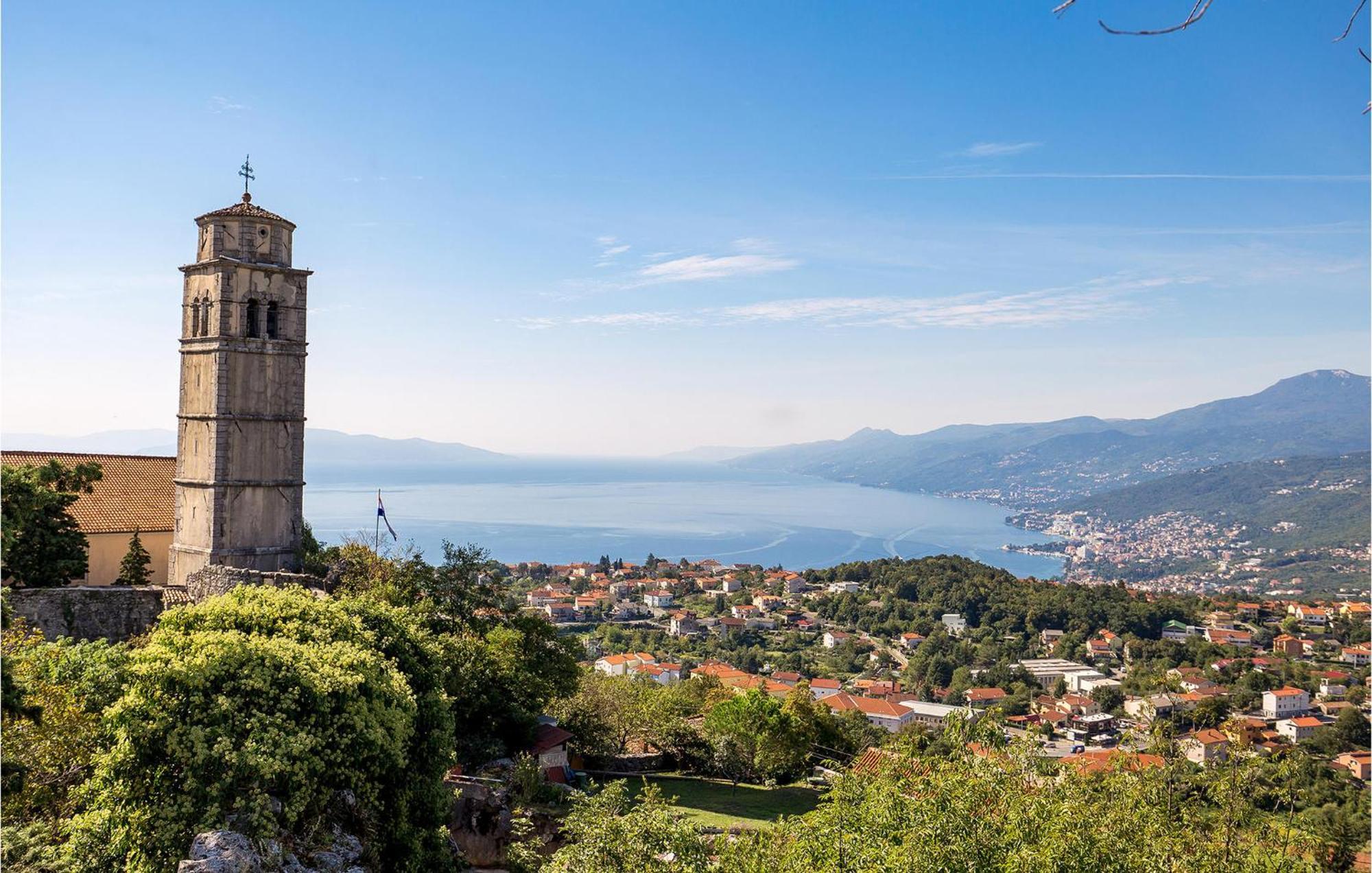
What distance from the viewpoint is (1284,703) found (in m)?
56.3

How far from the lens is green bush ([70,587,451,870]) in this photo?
8578 millimetres

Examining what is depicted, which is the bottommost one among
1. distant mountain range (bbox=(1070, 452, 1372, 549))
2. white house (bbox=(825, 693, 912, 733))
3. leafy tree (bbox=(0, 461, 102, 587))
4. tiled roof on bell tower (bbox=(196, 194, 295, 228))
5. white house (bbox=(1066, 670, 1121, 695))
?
white house (bbox=(1066, 670, 1121, 695))

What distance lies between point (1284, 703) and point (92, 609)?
65609 mm

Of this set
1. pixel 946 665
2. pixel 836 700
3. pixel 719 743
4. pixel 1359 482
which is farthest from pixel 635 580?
pixel 1359 482

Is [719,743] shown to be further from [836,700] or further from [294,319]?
[836,700]

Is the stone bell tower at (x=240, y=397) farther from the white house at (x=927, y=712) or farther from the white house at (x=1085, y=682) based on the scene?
the white house at (x=1085, y=682)

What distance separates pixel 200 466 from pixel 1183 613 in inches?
3643

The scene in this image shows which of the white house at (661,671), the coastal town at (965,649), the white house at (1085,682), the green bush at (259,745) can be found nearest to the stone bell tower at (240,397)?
the green bush at (259,745)

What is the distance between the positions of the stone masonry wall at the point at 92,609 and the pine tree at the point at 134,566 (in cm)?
255

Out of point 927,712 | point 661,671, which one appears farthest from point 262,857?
point 927,712

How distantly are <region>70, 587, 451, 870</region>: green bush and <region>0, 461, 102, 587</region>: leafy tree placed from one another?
25.4 feet

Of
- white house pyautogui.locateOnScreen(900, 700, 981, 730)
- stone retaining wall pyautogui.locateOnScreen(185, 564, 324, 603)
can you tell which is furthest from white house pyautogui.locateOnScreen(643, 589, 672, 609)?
stone retaining wall pyautogui.locateOnScreen(185, 564, 324, 603)

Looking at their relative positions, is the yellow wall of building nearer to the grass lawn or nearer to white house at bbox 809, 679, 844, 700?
the grass lawn

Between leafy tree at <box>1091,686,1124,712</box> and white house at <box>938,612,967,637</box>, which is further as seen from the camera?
white house at <box>938,612,967,637</box>
